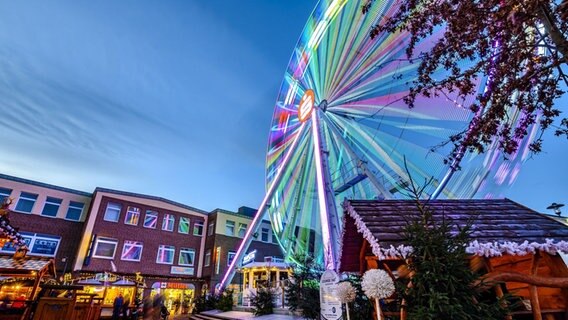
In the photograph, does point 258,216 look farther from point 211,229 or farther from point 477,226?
point 211,229

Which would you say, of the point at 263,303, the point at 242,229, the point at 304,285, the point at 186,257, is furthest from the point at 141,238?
the point at 304,285

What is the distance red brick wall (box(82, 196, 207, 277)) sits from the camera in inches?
778

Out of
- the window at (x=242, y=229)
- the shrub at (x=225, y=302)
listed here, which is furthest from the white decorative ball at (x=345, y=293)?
the window at (x=242, y=229)

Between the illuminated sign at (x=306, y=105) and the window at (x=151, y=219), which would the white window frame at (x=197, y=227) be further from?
the illuminated sign at (x=306, y=105)

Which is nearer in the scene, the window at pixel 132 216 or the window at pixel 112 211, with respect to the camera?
the window at pixel 112 211

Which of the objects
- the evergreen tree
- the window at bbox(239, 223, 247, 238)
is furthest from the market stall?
the window at bbox(239, 223, 247, 238)

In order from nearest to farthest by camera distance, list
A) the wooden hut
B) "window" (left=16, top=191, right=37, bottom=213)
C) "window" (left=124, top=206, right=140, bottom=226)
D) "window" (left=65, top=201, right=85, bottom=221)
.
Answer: the wooden hut → "window" (left=16, top=191, right=37, bottom=213) → "window" (left=65, top=201, right=85, bottom=221) → "window" (left=124, top=206, right=140, bottom=226)

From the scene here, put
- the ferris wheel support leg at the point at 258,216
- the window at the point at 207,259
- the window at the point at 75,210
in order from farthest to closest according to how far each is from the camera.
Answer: the window at the point at 207,259
the window at the point at 75,210
the ferris wheel support leg at the point at 258,216

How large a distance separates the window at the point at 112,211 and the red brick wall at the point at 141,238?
0.23 metres

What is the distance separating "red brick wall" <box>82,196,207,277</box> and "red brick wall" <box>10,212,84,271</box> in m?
1.42

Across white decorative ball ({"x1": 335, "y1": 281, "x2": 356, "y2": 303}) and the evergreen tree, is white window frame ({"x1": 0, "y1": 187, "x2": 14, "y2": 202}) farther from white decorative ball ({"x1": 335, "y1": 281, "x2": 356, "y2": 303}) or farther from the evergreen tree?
the evergreen tree

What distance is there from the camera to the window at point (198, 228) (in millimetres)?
25250

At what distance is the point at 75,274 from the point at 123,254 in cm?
303

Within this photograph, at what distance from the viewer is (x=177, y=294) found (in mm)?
22344
